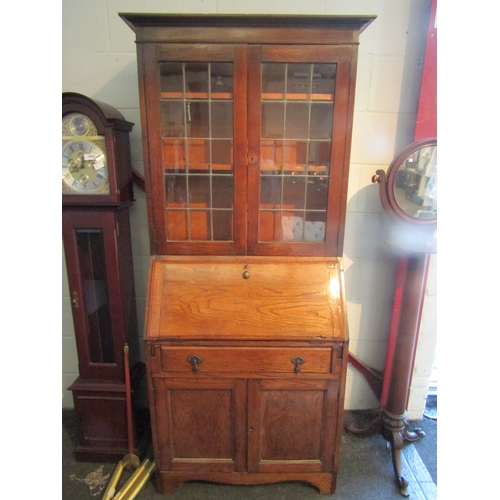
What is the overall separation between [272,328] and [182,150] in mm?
850

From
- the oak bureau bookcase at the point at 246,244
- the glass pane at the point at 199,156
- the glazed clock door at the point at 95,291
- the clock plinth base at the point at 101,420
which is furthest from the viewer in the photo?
the clock plinth base at the point at 101,420


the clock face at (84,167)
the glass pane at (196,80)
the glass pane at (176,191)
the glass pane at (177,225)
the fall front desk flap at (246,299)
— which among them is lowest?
the fall front desk flap at (246,299)

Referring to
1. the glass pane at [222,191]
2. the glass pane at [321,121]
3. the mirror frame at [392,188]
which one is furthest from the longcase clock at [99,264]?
the mirror frame at [392,188]

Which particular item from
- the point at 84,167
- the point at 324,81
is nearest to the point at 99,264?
the point at 84,167

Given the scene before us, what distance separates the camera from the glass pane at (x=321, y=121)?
1.27m

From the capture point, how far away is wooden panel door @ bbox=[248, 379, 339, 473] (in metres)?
1.34

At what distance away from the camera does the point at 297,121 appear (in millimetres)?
1293

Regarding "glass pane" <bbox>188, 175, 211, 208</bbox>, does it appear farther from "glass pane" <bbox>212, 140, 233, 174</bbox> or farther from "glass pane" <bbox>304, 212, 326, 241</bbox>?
"glass pane" <bbox>304, 212, 326, 241</bbox>

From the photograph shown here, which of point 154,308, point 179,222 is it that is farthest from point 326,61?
point 154,308

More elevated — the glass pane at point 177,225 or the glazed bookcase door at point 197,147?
the glazed bookcase door at point 197,147

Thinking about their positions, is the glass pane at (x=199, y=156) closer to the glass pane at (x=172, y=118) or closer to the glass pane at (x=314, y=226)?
the glass pane at (x=172, y=118)

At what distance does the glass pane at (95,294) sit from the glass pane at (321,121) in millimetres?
1070

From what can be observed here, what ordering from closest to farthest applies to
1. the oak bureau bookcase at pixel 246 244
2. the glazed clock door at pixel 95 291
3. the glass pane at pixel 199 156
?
the oak bureau bookcase at pixel 246 244 → the glass pane at pixel 199 156 → the glazed clock door at pixel 95 291

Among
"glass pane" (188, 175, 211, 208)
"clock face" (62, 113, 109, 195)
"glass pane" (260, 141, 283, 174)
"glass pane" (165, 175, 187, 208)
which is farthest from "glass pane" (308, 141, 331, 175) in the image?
"clock face" (62, 113, 109, 195)
